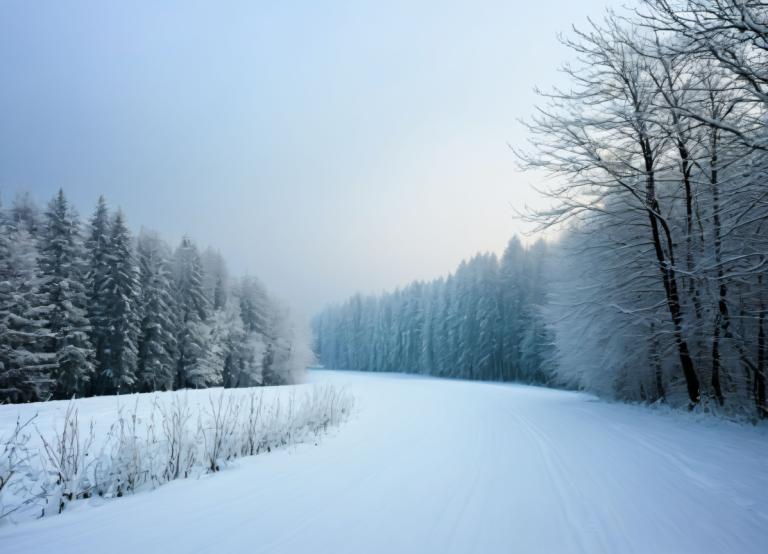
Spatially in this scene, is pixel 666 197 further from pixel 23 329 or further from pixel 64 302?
Answer: pixel 64 302

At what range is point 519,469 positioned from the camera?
18.1 feet

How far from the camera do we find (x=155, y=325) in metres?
29.8

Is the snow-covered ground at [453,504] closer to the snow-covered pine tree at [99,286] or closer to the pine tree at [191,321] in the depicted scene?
the snow-covered pine tree at [99,286]

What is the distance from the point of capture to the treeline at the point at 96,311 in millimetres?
21234

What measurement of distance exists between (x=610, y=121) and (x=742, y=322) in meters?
6.45

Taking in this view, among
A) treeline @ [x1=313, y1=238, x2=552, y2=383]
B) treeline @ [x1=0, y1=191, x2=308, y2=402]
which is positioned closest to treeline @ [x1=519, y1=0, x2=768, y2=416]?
treeline @ [x1=313, y1=238, x2=552, y2=383]

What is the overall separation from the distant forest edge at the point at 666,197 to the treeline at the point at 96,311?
25.8 m

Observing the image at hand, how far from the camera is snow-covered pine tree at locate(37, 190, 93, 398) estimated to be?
2341 centimetres

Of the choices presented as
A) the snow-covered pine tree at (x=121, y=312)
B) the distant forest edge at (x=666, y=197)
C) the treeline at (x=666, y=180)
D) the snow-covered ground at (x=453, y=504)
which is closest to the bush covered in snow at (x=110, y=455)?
the snow-covered ground at (x=453, y=504)

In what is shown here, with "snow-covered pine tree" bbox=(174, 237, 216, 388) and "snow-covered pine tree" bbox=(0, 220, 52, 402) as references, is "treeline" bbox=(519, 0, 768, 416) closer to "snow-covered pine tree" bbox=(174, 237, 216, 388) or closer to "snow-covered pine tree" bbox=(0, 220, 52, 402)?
"snow-covered pine tree" bbox=(0, 220, 52, 402)

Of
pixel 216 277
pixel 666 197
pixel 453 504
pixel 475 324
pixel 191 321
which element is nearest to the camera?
pixel 453 504

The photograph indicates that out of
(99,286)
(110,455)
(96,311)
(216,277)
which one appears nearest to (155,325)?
(96,311)

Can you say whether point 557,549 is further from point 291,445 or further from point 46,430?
point 46,430

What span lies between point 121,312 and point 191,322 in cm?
811
